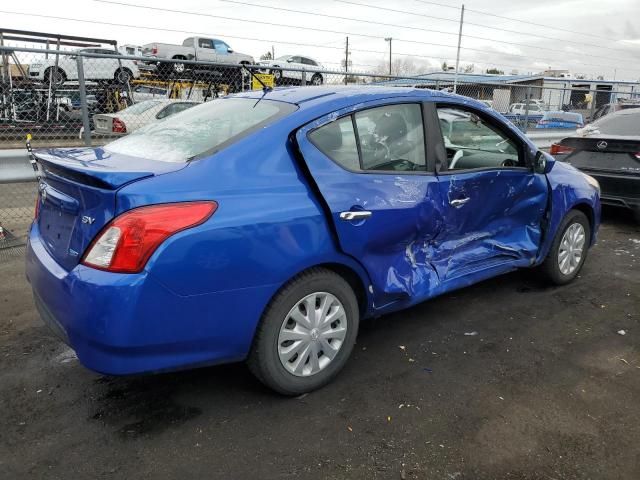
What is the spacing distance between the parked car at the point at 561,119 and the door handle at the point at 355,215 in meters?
14.1

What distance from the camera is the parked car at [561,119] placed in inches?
613

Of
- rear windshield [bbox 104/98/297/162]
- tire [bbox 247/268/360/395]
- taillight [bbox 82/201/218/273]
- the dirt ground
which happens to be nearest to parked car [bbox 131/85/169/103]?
rear windshield [bbox 104/98/297/162]

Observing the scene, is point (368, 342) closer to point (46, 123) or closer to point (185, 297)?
point (185, 297)

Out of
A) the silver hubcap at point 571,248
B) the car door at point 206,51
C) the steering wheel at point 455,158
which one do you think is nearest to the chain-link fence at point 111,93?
the steering wheel at point 455,158

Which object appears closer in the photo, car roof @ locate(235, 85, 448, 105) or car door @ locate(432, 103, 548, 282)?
car roof @ locate(235, 85, 448, 105)

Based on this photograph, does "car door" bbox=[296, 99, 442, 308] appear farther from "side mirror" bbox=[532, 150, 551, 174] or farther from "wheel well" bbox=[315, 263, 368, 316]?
"side mirror" bbox=[532, 150, 551, 174]

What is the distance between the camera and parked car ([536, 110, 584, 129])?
51.1 feet

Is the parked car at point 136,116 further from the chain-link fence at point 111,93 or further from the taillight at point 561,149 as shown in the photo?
the taillight at point 561,149

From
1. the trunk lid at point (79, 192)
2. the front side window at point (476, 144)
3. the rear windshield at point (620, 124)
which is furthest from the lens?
the rear windshield at point (620, 124)

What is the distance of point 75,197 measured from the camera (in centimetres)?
245

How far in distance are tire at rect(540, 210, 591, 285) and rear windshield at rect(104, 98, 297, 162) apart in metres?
2.63

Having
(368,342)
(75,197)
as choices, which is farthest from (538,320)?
(75,197)

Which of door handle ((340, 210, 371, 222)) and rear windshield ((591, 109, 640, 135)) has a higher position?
rear windshield ((591, 109, 640, 135))

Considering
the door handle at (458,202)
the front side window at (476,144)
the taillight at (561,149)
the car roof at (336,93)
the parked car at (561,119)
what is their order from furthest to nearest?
the parked car at (561,119)
the taillight at (561,149)
the front side window at (476,144)
the door handle at (458,202)
the car roof at (336,93)
